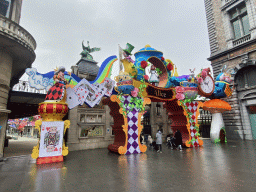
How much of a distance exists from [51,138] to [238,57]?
1749 centimetres

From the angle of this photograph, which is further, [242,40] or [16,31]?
[242,40]

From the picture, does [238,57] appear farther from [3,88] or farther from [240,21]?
[3,88]

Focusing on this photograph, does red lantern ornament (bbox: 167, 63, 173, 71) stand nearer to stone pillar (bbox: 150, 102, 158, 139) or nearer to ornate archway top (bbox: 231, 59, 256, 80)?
stone pillar (bbox: 150, 102, 158, 139)

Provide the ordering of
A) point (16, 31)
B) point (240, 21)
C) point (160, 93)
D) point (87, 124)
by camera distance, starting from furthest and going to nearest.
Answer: point (240, 21) → point (87, 124) → point (160, 93) → point (16, 31)

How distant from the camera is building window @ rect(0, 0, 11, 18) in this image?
877cm

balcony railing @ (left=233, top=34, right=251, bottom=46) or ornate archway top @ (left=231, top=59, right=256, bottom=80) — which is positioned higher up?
balcony railing @ (left=233, top=34, right=251, bottom=46)

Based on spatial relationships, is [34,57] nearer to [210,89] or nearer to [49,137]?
[49,137]

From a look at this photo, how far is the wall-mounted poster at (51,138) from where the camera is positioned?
6832 millimetres

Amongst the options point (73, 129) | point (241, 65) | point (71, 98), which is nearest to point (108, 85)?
point (71, 98)

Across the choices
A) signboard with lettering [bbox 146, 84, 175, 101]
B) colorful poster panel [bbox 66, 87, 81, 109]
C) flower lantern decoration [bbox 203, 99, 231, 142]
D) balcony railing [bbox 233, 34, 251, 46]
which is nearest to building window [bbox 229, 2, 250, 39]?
balcony railing [bbox 233, 34, 251, 46]

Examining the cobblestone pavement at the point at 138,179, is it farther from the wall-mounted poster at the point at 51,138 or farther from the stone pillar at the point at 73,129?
the stone pillar at the point at 73,129

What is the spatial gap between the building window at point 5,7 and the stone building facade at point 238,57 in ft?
60.5

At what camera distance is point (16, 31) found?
25.3 ft

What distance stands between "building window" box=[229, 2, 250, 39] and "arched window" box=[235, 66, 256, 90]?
12.1 ft
